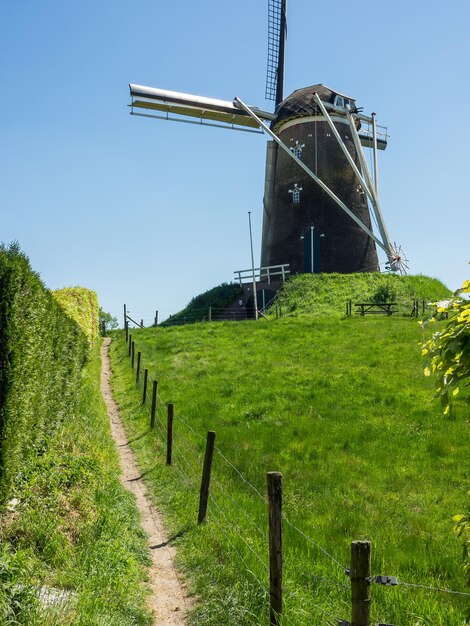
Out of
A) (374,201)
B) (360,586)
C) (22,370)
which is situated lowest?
(360,586)

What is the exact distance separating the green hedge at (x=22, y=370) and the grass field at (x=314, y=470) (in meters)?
2.24

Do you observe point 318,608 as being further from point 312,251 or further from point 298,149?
point 298,149

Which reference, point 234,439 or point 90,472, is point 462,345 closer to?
point 90,472

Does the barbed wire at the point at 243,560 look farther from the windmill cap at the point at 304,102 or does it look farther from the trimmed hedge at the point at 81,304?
the windmill cap at the point at 304,102

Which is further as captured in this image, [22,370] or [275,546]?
[22,370]

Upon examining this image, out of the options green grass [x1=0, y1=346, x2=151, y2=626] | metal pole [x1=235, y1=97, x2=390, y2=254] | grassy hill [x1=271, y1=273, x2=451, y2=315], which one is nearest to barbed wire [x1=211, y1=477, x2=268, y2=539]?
green grass [x1=0, y1=346, x2=151, y2=626]

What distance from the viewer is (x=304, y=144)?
37.4 meters

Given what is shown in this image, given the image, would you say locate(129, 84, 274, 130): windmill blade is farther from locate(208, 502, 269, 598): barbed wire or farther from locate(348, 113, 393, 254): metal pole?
locate(208, 502, 269, 598): barbed wire

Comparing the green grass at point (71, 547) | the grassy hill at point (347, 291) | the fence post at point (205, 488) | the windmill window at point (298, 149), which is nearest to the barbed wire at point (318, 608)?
the green grass at point (71, 547)

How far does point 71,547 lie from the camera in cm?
659

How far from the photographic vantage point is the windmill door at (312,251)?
3694 centimetres

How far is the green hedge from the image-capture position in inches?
282

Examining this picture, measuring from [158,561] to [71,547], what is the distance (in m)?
1.22

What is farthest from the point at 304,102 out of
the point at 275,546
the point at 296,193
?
the point at 275,546
